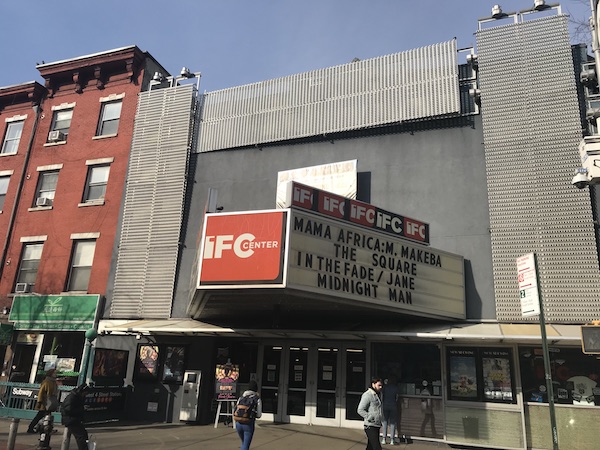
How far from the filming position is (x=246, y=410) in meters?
9.35

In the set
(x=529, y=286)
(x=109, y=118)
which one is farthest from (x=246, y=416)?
(x=109, y=118)

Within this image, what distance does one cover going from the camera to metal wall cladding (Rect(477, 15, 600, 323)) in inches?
501

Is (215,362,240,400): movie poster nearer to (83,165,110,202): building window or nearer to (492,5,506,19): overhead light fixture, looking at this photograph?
(83,165,110,202): building window

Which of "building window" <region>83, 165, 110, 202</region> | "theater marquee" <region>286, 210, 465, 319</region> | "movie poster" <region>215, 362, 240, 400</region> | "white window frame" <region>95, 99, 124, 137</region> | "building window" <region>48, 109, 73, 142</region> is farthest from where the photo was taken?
"building window" <region>48, 109, 73, 142</region>

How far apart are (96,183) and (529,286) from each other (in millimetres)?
17787

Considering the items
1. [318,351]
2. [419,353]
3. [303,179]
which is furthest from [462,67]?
[318,351]

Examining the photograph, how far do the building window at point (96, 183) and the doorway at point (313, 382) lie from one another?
32.9 ft

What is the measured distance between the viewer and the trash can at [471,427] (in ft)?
41.3

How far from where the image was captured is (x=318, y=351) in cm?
1547

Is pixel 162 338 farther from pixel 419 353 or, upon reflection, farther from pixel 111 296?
pixel 419 353

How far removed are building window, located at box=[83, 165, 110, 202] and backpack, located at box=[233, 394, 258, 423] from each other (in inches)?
537

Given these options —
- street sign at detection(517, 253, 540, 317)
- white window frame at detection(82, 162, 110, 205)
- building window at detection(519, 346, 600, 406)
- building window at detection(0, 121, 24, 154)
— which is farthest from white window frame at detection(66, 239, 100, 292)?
street sign at detection(517, 253, 540, 317)

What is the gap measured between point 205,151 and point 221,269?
8.37 metres

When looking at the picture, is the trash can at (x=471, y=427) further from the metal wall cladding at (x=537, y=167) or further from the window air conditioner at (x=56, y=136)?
the window air conditioner at (x=56, y=136)
